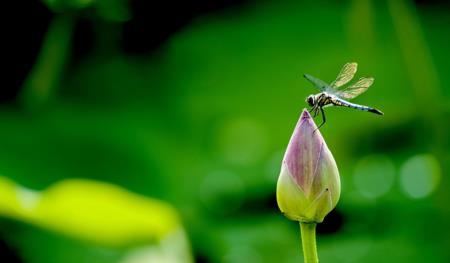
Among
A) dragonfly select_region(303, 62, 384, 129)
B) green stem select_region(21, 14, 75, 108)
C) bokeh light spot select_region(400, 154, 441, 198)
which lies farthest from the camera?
green stem select_region(21, 14, 75, 108)

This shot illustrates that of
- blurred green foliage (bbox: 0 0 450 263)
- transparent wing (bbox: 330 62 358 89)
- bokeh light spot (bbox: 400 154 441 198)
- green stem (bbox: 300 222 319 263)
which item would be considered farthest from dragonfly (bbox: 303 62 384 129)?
bokeh light spot (bbox: 400 154 441 198)

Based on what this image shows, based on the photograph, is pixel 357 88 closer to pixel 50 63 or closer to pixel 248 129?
pixel 248 129

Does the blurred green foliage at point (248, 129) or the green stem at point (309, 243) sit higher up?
the green stem at point (309, 243)

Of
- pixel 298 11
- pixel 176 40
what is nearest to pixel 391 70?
pixel 298 11

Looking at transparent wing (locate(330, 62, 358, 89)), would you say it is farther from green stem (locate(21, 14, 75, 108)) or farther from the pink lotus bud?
green stem (locate(21, 14, 75, 108))

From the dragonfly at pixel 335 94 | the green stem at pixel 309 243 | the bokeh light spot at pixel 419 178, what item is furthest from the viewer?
the bokeh light spot at pixel 419 178

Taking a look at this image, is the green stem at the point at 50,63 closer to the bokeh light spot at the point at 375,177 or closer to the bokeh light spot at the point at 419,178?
the bokeh light spot at the point at 375,177

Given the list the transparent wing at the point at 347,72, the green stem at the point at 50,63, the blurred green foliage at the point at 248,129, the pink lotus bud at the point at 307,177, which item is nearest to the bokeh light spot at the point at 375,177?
the blurred green foliage at the point at 248,129
